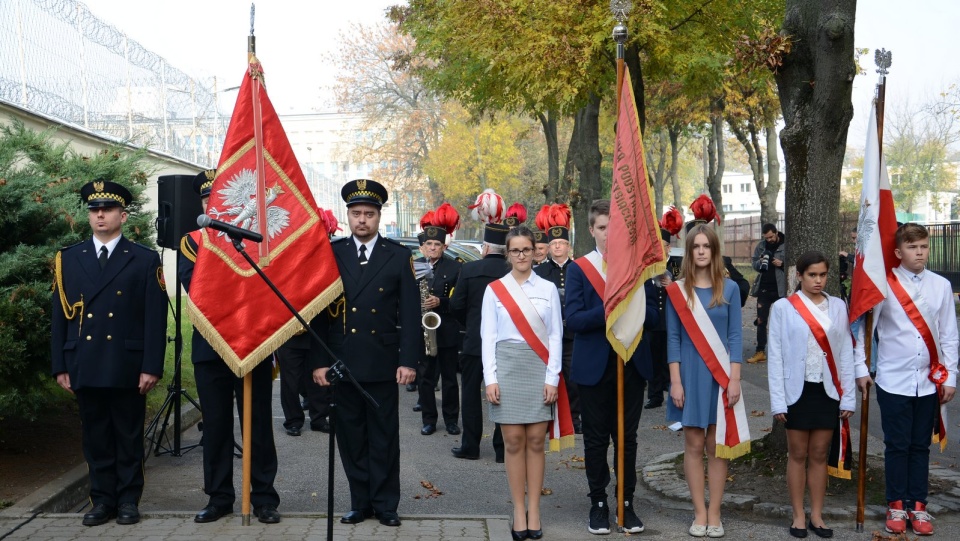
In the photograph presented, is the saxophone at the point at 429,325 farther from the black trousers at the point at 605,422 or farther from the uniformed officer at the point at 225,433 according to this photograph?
the black trousers at the point at 605,422

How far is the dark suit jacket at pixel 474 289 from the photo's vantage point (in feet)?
30.8

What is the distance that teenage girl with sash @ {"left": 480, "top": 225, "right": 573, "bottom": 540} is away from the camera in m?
6.49

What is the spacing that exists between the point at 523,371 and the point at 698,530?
1.49 meters

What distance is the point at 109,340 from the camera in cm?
658

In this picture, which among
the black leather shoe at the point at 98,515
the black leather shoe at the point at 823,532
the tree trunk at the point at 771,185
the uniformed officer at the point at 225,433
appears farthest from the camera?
the tree trunk at the point at 771,185

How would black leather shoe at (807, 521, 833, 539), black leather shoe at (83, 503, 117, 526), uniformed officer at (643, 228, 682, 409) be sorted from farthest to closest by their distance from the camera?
uniformed officer at (643, 228, 682, 409)
black leather shoe at (807, 521, 833, 539)
black leather shoe at (83, 503, 117, 526)

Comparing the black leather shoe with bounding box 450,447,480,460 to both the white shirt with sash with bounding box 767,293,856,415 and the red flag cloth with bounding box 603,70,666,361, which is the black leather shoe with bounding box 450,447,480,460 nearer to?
the red flag cloth with bounding box 603,70,666,361

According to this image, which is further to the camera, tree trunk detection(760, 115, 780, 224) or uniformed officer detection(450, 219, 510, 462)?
Result: tree trunk detection(760, 115, 780, 224)

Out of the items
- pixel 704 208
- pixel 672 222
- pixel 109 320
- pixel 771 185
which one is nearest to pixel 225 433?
pixel 109 320

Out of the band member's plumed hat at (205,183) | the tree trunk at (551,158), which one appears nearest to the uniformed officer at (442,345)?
the band member's plumed hat at (205,183)

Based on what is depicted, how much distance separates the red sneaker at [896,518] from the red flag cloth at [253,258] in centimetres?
374

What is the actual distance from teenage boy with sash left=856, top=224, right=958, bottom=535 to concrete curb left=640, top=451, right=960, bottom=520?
0.32 meters

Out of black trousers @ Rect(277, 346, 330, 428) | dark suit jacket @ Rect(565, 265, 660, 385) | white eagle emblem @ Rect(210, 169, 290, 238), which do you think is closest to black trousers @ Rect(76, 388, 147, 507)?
white eagle emblem @ Rect(210, 169, 290, 238)

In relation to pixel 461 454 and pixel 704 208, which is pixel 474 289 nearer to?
pixel 461 454
